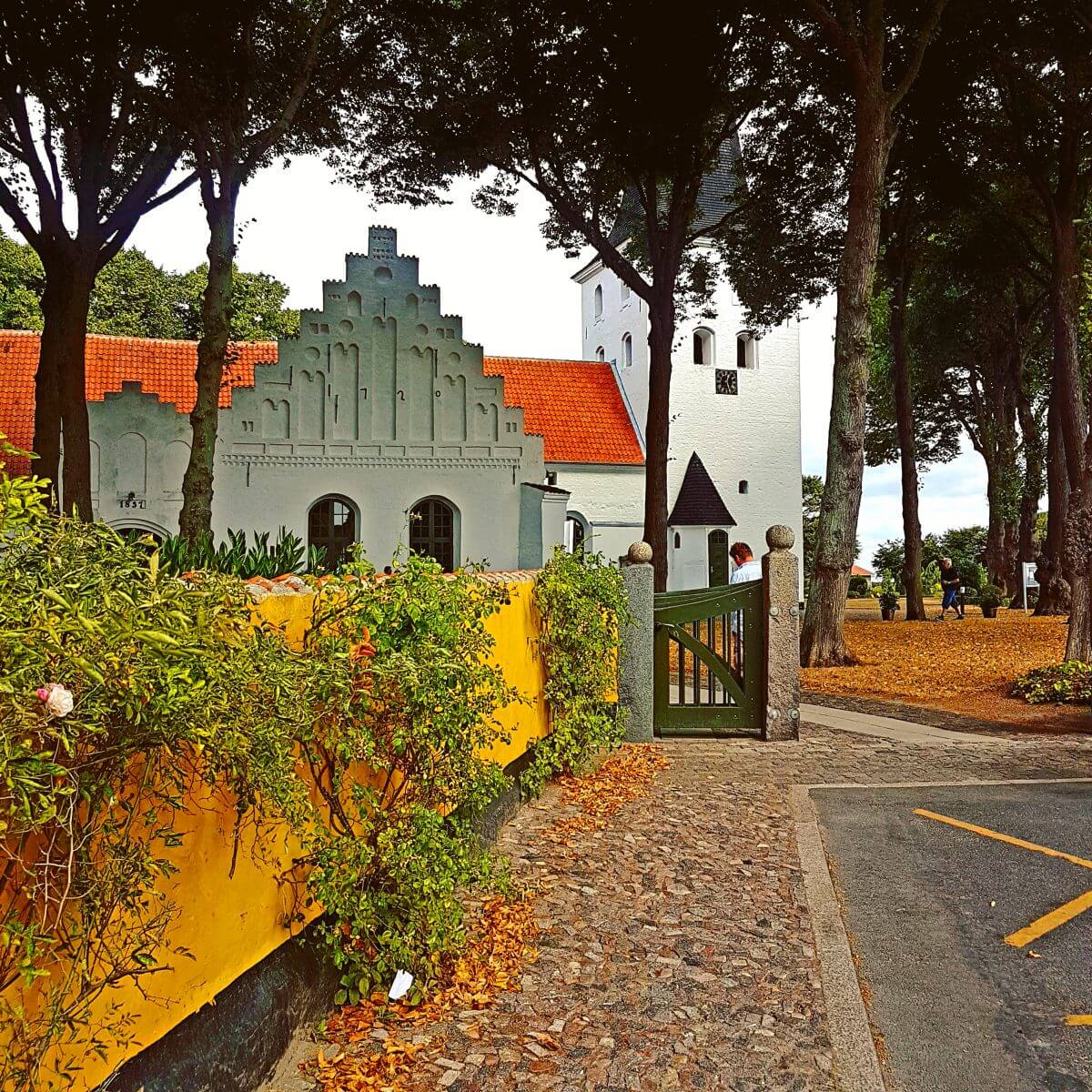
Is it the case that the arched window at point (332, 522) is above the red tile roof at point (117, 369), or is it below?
below

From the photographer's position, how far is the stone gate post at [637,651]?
377 inches

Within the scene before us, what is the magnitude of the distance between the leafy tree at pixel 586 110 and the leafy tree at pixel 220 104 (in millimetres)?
2935

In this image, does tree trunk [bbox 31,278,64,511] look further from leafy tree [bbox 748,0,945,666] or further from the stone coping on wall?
the stone coping on wall

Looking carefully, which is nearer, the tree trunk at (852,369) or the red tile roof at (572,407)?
the tree trunk at (852,369)

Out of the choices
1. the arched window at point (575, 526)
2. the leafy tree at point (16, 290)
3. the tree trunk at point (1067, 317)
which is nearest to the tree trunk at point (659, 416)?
the tree trunk at point (1067, 317)

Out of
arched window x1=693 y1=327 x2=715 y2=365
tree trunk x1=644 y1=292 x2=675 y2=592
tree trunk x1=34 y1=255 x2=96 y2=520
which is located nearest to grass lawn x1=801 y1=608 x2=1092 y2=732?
tree trunk x1=644 y1=292 x2=675 y2=592

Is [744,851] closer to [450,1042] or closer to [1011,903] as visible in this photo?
[1011,903]

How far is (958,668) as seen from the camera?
1719 cm

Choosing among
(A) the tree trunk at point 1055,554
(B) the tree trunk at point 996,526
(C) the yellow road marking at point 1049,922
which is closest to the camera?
(C) the yellow road marking at point 1049,922

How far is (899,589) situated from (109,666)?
171 ft

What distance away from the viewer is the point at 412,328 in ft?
90.5

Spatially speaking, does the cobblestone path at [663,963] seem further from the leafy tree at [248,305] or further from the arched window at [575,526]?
the leafy tree at [248,305]

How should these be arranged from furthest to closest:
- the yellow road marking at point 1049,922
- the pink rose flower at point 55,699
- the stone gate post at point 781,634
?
1. the stone gate post at point 781,634
2. the yellow road marking at point 1049,922
3. the pink rose flower at point 55,699

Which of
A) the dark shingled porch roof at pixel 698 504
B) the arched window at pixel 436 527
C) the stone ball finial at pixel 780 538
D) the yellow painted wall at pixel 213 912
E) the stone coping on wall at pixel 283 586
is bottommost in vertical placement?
the yellow painted wall at pixel 213 912
